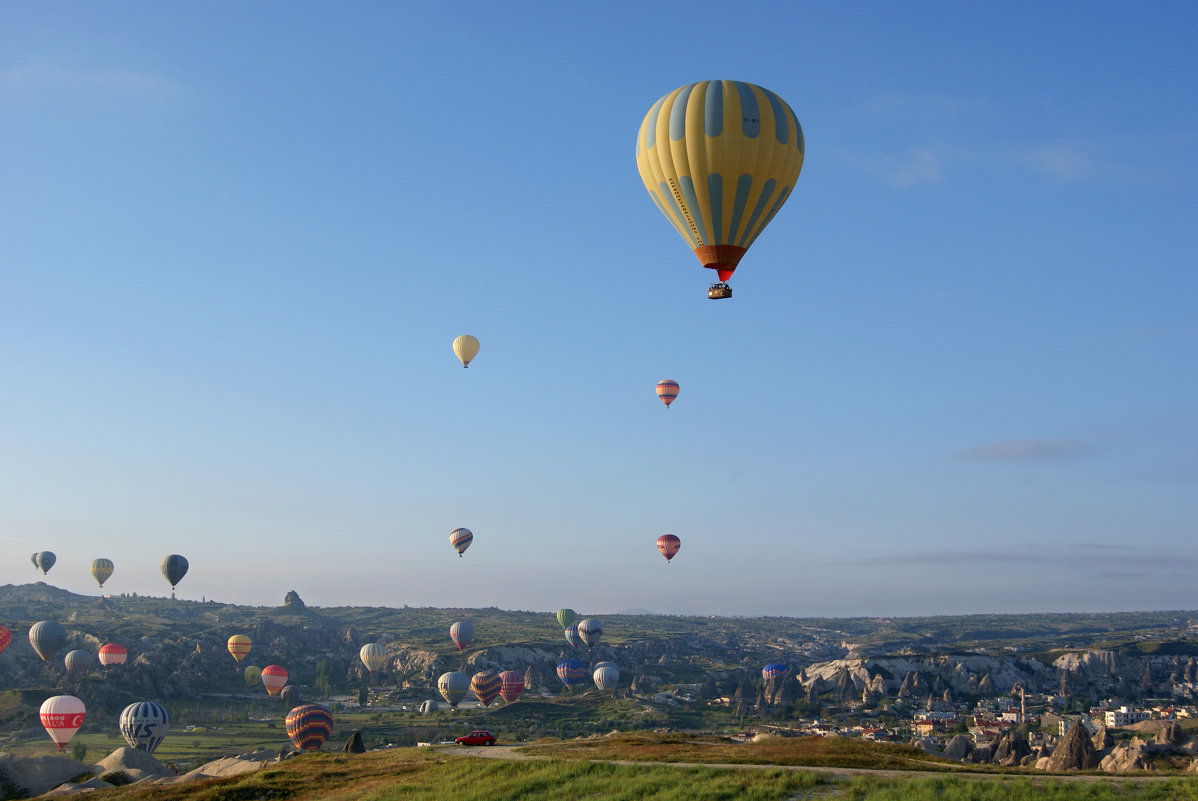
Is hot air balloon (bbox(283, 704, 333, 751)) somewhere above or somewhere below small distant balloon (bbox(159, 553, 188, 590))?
below

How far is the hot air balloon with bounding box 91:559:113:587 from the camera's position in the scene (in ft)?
622

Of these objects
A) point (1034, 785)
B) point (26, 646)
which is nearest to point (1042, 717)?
point (1034, 785)

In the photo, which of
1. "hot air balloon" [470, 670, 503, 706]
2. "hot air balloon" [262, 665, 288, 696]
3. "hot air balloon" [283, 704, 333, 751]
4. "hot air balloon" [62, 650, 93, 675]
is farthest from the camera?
"hot air balloon" [62, 650, 93, 675]

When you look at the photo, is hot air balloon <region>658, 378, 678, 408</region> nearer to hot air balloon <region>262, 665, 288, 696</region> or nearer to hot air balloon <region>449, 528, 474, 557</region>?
hot air balloon <region>449, 528, 474, 557</region>

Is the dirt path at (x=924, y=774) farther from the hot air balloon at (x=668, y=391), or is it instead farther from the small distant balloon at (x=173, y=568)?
the small distant balloon at (x=173, y=568)

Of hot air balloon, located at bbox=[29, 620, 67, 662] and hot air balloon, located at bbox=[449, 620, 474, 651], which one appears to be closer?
hot air balloon, located at bbox=[29, 620, 67, 662]

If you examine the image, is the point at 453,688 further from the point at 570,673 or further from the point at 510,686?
the point at 570,673

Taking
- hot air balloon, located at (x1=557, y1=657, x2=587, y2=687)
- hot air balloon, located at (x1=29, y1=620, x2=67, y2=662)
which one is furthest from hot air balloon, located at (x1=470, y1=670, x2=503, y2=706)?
hot air balloon, located at (x1=29, y1=620, x2=67, y2=662)

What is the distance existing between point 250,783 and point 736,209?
35.1 metres

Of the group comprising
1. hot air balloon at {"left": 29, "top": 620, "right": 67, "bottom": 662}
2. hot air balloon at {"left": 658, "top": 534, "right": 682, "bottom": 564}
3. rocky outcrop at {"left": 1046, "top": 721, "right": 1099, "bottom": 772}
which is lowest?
rocky outcrop at {"left": 1046, "top": 721, "right": 1099, "bottom": 772}

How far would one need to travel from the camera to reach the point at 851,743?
40.4 m

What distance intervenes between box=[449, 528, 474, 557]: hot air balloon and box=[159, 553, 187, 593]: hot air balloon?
2144 inches

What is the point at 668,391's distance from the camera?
9506cm

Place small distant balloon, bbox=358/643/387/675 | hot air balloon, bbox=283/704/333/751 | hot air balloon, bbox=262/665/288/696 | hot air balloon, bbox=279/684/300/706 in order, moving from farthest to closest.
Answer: small distant balloon, bbox=358/643/387/675 → hot air balloon, bbox=279/684/300/706 → hot air balloon, bbox=262/665/288/696 → hot air balloon, bbox=283/704/333/751
